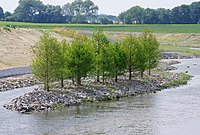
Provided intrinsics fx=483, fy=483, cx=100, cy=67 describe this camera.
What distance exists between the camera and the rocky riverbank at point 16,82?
66.2 meters

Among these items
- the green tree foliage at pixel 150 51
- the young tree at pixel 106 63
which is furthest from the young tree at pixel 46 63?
the green tree foliage at pixel 150 51

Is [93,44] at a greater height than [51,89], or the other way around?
[93,44]

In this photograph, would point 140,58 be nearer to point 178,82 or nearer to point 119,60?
point 119,60

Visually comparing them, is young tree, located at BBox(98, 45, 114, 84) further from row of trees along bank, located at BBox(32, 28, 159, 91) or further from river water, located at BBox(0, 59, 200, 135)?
river water, located at BBox(0, 59, 200, 135)

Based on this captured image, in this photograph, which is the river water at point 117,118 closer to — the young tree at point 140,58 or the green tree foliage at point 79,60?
the green tree foliage at point 79,60

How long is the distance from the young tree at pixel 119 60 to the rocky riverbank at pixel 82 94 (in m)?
1.66

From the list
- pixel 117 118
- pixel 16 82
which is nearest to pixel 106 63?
pixel 16 82

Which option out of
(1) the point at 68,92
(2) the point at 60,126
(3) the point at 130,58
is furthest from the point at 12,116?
(3) the point at 130,58

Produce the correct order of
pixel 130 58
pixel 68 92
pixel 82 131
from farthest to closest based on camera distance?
pixel 130 58
pixel 68 92
pixel 82 131

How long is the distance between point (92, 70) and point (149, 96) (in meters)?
8.69

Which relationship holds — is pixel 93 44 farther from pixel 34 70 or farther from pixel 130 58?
pixel 34 70

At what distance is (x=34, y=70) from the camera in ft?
197

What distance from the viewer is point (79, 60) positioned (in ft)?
207

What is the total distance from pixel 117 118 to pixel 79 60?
53.4 ft
